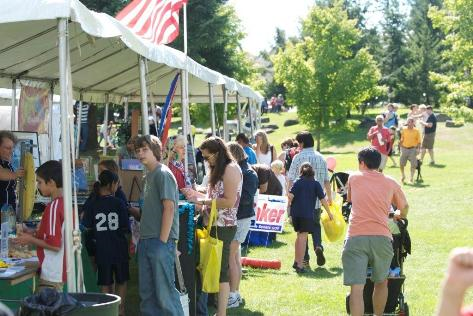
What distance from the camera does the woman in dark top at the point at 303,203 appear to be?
10.6 metres

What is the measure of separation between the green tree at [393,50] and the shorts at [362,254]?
53275 millimetres

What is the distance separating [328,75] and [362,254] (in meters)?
32.8

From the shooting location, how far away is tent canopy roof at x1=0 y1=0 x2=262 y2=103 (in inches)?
206

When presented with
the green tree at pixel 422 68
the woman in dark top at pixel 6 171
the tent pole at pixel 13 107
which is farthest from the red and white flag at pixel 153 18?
the green tree at pixel 422 68

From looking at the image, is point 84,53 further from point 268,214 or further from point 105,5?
point 105,5

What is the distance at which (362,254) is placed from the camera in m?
7.38

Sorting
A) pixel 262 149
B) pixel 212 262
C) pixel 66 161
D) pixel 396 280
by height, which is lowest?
pixel 396 280

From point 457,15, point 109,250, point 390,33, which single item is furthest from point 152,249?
point 390,33

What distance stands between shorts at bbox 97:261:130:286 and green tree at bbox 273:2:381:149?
106 ft

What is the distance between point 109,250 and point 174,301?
0.93m

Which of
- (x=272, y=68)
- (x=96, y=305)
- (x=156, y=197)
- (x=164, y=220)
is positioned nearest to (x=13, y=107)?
(x=156, y=197)

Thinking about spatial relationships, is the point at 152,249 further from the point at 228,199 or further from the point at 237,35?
the point at 237,35

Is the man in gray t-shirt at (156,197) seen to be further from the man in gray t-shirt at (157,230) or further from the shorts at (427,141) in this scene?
the shorts at (427,141)

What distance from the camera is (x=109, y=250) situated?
7316 millimetres
